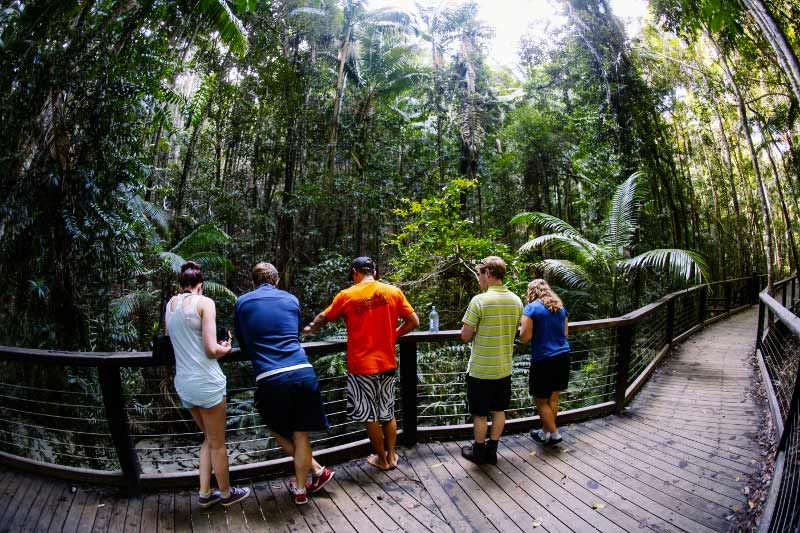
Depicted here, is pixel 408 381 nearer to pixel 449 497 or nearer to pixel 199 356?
pixel 449 497

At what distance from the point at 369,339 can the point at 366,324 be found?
100mm

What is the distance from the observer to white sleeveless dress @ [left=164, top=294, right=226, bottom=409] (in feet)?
8.10

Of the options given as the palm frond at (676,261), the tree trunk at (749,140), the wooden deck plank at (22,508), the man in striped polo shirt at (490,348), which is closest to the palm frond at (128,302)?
the wooden deck plank at (22,508)

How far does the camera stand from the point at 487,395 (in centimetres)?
316

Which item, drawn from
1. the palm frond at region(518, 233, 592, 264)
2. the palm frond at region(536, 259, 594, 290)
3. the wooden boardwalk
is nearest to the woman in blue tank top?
the wooden boardwalk

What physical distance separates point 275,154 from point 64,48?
23.2 feet

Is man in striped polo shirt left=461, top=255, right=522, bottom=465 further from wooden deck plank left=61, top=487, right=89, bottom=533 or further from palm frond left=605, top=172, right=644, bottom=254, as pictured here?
palm frond left=605, top=172, right=644, bottom=254

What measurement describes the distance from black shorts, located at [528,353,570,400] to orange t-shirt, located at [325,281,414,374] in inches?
48.7

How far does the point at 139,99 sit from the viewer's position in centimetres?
449

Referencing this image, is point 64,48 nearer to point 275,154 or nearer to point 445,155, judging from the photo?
point 275,154

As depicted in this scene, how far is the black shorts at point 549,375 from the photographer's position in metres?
3.41

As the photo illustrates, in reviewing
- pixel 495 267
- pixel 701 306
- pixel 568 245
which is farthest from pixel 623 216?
pixel 495 267

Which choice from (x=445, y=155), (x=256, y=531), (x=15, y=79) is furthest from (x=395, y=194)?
(x=256, y=531)

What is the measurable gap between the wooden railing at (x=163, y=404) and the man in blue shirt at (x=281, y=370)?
182 millimetres
